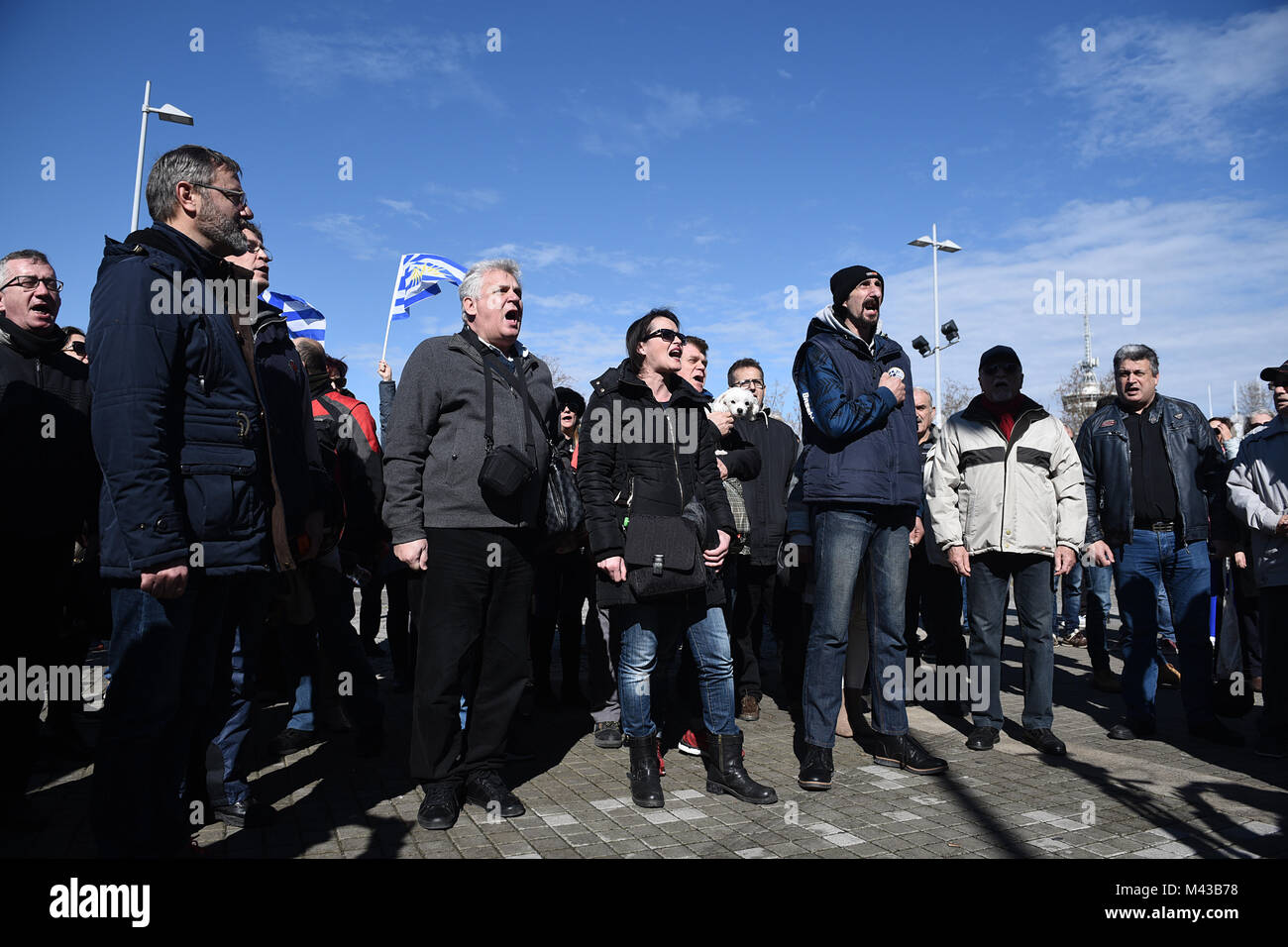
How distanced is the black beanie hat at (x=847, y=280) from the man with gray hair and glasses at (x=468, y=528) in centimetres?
183

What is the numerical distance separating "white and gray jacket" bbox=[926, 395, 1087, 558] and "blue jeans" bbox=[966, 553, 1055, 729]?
142 mm

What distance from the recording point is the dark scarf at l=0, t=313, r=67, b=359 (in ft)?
13.6

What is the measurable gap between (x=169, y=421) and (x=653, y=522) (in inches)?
86.6

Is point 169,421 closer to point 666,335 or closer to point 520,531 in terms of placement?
point 520,531

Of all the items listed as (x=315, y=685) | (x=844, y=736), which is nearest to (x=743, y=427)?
(x=844, y=736)

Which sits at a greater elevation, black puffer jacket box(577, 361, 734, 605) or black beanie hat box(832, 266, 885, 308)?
black beanie hat box(832, 266, 885, 308)

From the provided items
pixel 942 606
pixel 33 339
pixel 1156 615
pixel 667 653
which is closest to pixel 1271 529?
pixel 1156 615

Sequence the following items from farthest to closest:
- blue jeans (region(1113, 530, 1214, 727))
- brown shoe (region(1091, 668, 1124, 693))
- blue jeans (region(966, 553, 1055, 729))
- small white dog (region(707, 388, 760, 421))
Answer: brown shoe (region(1091, 668, 1124, 693)) → small white dog (region(707, 388, 760, 421)) → blue jeans (region(1113, 530, 1214, 727)) → blue jeans (region(966, 553, 1055, 729))

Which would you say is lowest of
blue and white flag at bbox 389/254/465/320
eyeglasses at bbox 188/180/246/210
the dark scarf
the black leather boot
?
the black leather boot

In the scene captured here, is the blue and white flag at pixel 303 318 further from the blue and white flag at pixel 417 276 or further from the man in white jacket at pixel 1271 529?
the man in white jacket at pixel 1271 529

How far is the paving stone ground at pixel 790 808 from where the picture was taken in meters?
3.57

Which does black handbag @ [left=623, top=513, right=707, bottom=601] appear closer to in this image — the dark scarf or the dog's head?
the dog's head

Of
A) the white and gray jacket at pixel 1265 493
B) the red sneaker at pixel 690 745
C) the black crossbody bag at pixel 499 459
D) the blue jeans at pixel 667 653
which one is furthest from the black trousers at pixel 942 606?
the black crossbody bag at pixel 499 459

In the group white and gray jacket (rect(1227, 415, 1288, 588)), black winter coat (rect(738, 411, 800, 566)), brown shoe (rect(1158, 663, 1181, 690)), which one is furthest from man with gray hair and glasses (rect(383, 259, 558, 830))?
brown shoe (rect(1158, 663, 1181, 690))
